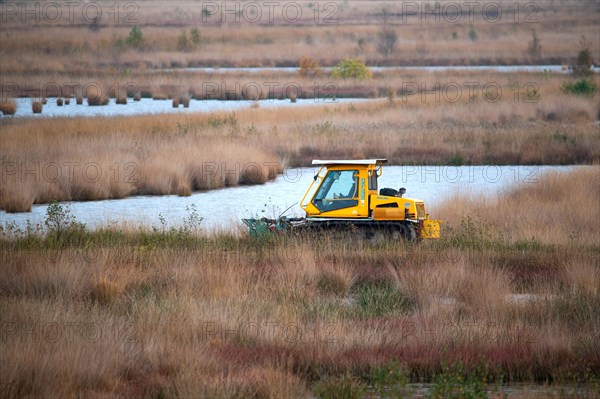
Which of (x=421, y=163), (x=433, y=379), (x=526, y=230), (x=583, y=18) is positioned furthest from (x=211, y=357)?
(x=583, y=18)

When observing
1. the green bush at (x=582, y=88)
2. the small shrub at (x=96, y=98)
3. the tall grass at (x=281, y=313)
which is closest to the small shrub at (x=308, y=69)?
the small shrub at (x=96, y=98)

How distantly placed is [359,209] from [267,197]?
8478 millimetres

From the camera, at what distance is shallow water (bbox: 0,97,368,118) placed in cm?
3946

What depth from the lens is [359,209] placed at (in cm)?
1571

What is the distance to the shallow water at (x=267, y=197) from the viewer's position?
20.3m

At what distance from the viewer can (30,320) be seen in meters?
10.8

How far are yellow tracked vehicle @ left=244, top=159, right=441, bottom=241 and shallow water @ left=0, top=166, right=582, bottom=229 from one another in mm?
2475

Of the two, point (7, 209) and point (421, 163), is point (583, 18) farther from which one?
point (7, 209)

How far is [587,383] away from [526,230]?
8749 millimetres

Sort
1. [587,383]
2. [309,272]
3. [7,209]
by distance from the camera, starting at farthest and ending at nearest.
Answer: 1. [7,209]
2. [309,272]
3. [587,383]

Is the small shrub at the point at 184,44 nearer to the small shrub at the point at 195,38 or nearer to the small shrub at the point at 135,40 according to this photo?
the small shrub at the point at 195,38

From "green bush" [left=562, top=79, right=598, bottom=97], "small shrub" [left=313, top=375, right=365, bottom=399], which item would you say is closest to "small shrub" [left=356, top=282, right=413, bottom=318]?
"small shrub" [left=313, top=375, right=365, bottom=399]

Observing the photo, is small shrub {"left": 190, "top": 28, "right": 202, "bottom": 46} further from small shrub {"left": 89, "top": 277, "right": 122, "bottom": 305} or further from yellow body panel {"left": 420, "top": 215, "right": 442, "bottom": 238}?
small shrub {"left": 89, "top": 277, "right": 122, "bottom": 305}

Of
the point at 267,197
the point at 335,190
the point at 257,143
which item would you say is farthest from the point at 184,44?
the point at 335,190
